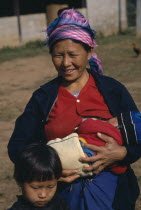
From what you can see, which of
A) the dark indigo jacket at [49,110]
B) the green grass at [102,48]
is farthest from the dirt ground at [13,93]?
the dark indigo jacket at [49,110]

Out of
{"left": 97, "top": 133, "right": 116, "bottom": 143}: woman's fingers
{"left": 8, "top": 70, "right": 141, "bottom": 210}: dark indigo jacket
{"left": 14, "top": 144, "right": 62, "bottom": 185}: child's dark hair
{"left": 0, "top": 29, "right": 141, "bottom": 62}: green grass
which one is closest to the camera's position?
{"left": 14, "top": 144, "right": 62, "bottom": 185}: child's dark hair

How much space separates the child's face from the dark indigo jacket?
0.94ft

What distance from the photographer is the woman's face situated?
9.04 feet

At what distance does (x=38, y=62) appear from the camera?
1369 centimetres

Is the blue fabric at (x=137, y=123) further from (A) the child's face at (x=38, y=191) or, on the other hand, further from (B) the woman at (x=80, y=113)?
(A) the child's face at (x=38, y=191)

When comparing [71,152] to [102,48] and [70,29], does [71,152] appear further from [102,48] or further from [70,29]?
[102,48]

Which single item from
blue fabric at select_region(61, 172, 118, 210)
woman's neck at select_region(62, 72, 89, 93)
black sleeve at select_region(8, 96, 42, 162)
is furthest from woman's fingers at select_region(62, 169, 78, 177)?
woman's neck at select_region(62, 72, 89, 93)

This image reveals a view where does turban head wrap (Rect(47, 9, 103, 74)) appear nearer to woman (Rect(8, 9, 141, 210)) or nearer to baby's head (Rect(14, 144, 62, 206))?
woman (Rect(8, 9, 141, 210))

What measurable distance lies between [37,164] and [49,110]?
409 millimetres

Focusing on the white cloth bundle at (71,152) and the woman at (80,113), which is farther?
the woman at (80,113)

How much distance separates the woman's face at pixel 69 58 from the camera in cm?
276

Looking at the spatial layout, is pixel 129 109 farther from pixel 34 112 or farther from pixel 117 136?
pixel 34 112

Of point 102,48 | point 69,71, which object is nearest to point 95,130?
point 69,71

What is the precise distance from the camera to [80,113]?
109 inches
